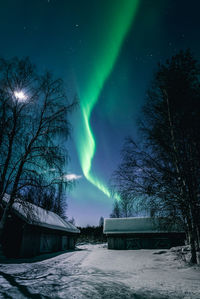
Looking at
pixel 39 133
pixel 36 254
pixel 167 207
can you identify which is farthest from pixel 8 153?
pixel 36 254

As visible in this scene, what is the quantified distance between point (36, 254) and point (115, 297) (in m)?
11.9

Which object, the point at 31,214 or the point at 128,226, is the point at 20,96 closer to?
the point at 31,214

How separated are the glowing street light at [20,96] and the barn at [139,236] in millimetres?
21921

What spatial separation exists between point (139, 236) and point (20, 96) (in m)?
23.2

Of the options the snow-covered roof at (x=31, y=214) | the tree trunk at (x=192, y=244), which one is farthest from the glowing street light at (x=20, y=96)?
the tree trunk at (x=192, y=244)

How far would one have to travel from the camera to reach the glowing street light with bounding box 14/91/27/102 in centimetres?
749

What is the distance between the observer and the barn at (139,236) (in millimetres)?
21625

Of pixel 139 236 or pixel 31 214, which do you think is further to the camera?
pixel 139 236

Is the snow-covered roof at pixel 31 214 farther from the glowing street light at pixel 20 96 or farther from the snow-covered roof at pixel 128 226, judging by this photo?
the snow-covered roof at pixel 128 226

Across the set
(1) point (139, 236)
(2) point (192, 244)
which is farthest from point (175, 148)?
(1) point (139, 236)

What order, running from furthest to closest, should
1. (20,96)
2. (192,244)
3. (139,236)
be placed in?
(139,236)
(20,96)
(192,244)

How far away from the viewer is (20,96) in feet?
24.8

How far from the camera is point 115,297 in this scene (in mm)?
3715

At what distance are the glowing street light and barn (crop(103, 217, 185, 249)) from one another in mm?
21921
